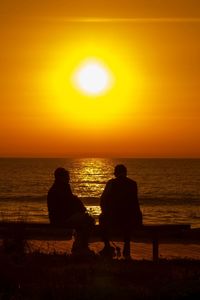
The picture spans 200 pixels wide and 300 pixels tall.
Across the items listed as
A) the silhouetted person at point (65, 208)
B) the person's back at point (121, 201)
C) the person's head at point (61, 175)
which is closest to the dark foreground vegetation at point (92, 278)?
the silhouetted person at point (65, 208)

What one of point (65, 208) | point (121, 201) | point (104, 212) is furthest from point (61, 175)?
point (121, 201)

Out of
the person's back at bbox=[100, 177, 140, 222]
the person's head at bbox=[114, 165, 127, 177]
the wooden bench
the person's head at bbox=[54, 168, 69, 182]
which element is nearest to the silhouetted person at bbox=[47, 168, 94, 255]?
the person's head at bbox=[54, 168, 69, 182]

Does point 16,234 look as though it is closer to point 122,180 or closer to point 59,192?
point 59,192

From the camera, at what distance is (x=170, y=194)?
67.9m

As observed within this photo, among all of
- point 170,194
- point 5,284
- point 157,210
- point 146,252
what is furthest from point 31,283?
point 170,194

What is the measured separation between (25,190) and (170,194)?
17075mm

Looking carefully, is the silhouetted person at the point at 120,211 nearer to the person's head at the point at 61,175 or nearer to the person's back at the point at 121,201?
the person's back at the point at 121,201

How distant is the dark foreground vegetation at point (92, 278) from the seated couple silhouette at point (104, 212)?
56cm

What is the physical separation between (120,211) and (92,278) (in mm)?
2782

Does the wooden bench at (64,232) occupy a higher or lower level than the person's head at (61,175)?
lower

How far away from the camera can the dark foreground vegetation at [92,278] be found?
7.38m

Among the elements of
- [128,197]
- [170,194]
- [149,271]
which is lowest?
[170,194]

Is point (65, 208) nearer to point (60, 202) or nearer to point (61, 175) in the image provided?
point (60, 202)

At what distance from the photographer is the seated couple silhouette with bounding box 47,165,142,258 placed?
10.6 metres
